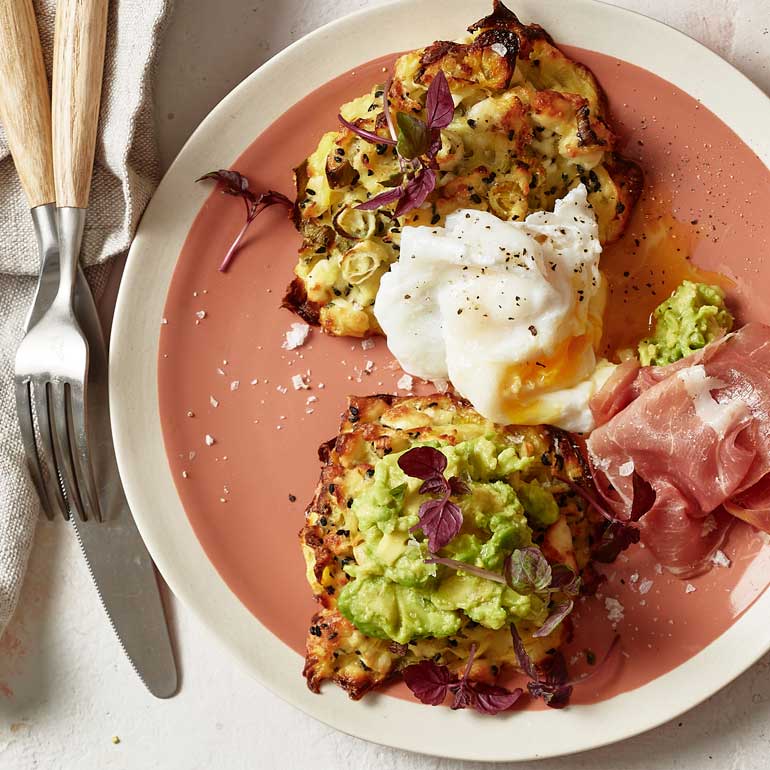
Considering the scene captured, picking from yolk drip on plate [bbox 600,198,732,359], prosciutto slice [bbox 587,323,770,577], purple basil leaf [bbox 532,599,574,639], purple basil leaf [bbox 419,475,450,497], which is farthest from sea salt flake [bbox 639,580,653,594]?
purple basil leaf [bbox 419,475,450,497]

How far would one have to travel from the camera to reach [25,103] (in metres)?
3.46

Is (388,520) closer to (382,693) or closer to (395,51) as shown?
(382,693)

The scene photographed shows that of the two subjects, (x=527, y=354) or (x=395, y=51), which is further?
(x=395, y=51)

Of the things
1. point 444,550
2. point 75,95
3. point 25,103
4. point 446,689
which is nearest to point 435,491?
point 444,550

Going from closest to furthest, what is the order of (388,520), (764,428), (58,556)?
(388,520) → (764,428) → (58,556)

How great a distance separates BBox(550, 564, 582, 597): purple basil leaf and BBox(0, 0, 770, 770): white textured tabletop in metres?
0.91

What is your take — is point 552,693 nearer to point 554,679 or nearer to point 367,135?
point 554,679

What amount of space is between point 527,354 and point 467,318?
0.24 m

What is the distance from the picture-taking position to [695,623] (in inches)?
132

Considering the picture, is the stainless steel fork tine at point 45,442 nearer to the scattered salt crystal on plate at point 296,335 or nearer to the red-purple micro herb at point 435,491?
the scattered salt crystal on plate at point 296,335

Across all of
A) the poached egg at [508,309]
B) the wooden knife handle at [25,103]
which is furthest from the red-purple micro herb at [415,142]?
the wooden knife handle at [25,103]

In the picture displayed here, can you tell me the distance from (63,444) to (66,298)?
565 millimetres

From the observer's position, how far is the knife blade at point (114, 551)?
3.62 meters

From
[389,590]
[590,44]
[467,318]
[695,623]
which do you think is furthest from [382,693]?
[590,44]
